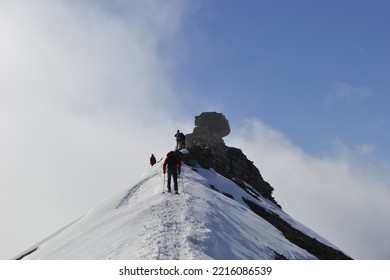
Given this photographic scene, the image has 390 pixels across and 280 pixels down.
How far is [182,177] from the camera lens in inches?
1222

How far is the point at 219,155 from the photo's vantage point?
5119 cm

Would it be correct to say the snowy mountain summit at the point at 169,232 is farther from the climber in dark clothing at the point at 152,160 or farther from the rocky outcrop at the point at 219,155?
the rocky outcrop at the point at 219,155

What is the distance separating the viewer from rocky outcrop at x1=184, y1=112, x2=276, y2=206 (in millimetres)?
42875

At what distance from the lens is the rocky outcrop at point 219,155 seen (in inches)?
1688

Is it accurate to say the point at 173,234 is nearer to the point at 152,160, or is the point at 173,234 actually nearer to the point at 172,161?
the point at 172,161

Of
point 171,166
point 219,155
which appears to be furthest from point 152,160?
point 171,166

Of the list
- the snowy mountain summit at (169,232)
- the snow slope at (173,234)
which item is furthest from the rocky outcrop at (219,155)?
the snow slope at (173,234)

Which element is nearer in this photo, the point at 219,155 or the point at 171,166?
the point at 171,166

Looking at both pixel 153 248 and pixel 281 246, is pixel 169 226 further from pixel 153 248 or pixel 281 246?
pixel 281 246

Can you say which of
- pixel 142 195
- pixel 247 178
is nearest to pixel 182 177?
pixel 142 195

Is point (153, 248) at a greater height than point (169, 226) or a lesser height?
Result: lesser

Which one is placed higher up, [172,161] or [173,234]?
[172,161]
